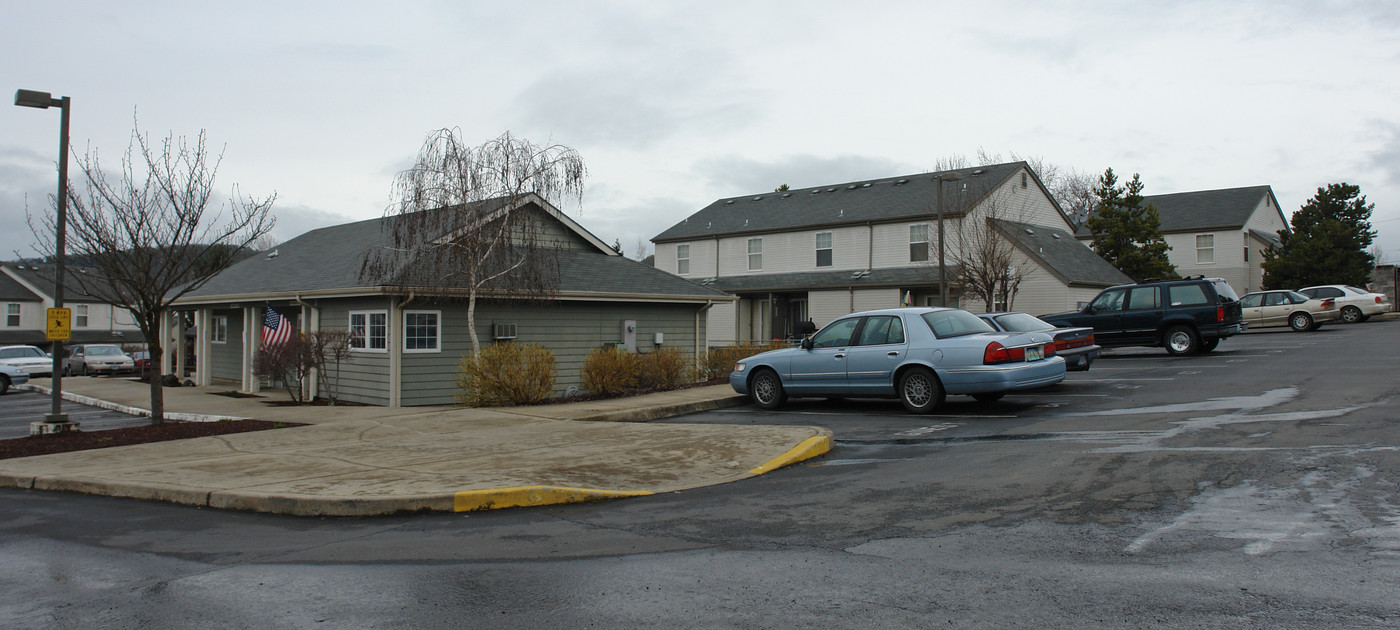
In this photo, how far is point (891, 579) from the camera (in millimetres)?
4922

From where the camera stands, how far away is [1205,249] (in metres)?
45.2

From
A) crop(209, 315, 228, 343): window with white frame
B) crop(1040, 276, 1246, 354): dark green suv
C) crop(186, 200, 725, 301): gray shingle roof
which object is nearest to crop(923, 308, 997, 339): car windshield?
crop(1040, 276, 1246, 354): dark green suv

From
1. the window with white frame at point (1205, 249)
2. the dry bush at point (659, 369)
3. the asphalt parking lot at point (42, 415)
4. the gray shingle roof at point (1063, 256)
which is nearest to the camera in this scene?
the asphalt parking lot at point (42, 415)

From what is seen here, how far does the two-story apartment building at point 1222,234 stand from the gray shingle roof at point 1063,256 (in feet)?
28.7

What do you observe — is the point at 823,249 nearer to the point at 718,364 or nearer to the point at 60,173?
the point at 718,364

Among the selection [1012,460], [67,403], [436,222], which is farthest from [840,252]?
[1012,460]

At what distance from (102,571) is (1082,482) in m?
7.00

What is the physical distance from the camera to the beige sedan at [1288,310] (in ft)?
95.9

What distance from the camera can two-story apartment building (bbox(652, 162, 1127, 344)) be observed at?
33.1 m

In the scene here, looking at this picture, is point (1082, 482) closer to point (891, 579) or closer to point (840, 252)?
point (891, 579)

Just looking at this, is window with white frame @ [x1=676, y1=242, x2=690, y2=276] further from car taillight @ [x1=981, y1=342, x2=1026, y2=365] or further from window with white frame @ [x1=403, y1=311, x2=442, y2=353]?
car taillight @ [x1=981, y1=342, x2=1026, y2=365]

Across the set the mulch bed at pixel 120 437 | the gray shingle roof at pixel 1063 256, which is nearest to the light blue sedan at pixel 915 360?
the mulch bed at pixel 120 437

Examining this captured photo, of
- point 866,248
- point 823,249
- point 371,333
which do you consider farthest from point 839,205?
point 371,333

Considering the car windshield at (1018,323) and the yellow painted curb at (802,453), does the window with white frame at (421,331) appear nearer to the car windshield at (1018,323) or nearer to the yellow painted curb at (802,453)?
the yellow painted curb at (802,453)
